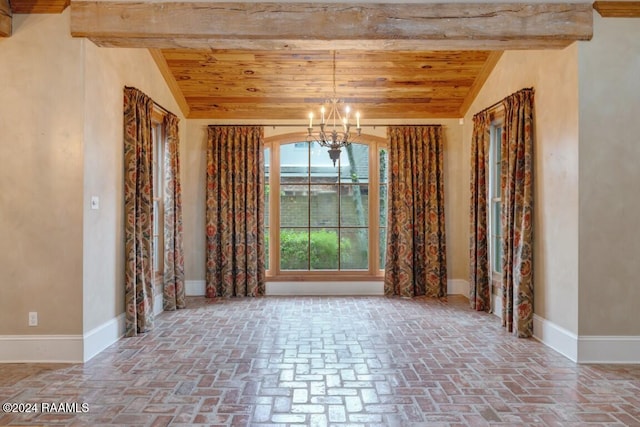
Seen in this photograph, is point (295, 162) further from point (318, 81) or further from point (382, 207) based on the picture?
point (382, 207)

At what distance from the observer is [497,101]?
5.13 m

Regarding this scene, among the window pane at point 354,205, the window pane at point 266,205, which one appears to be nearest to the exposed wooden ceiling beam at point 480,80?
the window pane at point 354,205

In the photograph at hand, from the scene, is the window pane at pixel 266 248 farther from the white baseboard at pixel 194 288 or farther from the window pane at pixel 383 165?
the window pane at pixel 383 165

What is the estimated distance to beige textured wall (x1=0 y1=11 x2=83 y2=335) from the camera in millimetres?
3570

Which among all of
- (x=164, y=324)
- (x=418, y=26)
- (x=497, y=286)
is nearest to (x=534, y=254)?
(x=497, y=286)

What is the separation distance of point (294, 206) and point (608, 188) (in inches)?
160

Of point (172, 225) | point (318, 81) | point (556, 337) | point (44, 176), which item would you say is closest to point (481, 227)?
point (556, 337)

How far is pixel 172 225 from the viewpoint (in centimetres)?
542

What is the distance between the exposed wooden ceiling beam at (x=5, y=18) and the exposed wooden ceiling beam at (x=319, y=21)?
1.76ft

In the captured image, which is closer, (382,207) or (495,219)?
(495,219)

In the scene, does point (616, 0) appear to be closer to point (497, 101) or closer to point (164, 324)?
point (497, 101)

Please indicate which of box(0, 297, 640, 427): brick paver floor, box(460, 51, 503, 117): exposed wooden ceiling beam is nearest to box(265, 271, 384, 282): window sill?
box(0, 297, 640, 427): brick paver floor

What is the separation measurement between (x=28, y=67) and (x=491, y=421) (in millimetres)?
4394

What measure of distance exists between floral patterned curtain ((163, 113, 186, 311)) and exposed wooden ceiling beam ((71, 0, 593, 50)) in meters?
1.90
